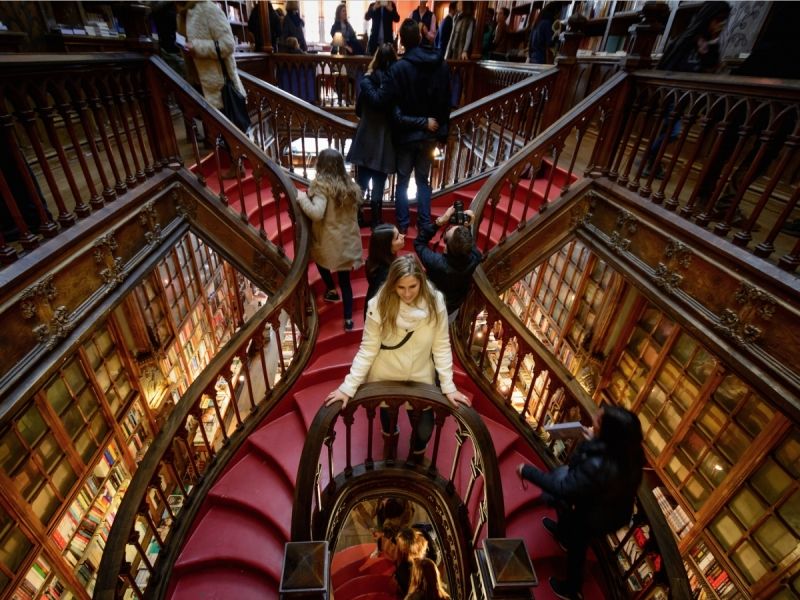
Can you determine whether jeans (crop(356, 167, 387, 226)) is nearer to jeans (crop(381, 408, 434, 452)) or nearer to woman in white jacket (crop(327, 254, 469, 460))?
woman in white jacket (crop(327, 254, 469, 460))

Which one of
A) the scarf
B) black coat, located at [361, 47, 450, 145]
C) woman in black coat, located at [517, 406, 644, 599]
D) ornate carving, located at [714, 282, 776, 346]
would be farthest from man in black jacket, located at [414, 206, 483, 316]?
ornate carving, located at [714, 282, 776, 346]

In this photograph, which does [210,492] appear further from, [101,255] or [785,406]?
[785,406]

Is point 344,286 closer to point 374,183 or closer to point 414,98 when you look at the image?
point 374,183

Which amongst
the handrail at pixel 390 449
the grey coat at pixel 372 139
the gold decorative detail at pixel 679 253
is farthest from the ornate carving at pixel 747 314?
the grey coat at pixel 372 139

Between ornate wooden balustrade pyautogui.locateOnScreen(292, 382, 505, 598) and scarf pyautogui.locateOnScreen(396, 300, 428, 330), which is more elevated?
scarf pyautogui.locateOnScreen(396, 300, 428, 330)

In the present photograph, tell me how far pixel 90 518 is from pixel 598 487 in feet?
12.6

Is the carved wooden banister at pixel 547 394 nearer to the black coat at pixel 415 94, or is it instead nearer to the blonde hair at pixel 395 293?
the blonde hair at pixel 395 293

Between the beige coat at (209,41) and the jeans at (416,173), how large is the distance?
1.87 metres

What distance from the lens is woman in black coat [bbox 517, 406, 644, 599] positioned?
1.73 meters

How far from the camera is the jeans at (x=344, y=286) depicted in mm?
3172

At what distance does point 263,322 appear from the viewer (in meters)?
2.57

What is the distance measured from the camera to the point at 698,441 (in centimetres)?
317

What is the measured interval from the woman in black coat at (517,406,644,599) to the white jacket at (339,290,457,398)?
2.25 ft

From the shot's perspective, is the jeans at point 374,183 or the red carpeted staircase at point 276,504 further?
the jeans at point 374,183
